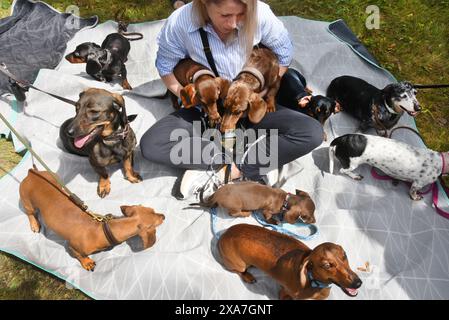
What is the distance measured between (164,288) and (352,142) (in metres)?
2.17

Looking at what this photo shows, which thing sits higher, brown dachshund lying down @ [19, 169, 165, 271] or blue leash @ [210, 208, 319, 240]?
brown dachshund lying down @ [19, 169, 165, 271]

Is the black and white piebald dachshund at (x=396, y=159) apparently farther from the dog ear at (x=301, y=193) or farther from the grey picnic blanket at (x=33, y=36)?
the grey picnic blanket at (x=33, y=36)

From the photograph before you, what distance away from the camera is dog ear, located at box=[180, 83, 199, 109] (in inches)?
125

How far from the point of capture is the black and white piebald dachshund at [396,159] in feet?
10.9

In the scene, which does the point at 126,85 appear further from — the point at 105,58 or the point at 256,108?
the point at 256,108

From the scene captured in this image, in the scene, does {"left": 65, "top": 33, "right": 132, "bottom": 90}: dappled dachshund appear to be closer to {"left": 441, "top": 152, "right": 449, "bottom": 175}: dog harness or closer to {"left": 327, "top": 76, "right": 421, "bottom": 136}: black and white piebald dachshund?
{"left": 327, "top": 76, "right": 421, "bottom": 136}: black and white piebald dachshund

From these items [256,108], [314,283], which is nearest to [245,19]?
[256,108]

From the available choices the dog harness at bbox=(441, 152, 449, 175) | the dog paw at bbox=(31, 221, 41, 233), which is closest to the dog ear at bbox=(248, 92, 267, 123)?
the dog harness at bbox=(441, 152, 449, 175)

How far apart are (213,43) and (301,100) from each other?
1.12 meters

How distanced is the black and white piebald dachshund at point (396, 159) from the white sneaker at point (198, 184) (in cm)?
126

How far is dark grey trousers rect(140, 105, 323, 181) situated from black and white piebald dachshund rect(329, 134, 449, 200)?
1.07 feet

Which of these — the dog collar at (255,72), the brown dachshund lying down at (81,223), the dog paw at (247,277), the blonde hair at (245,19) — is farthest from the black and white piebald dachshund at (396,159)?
the brown dachshund lying down at (81,223)
